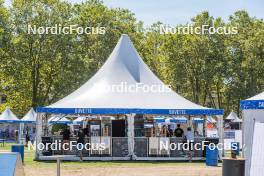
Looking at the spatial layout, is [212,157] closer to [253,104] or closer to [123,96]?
[123,96]

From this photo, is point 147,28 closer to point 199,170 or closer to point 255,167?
point 199,170

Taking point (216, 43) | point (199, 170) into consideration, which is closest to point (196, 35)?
point (216, 43)

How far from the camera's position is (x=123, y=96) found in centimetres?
3056

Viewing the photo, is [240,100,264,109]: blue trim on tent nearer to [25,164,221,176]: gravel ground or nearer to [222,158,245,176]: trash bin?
[222,158,245,176]: trash bin

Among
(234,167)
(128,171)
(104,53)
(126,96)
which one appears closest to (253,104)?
(234,167)

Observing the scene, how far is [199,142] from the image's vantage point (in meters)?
30.0

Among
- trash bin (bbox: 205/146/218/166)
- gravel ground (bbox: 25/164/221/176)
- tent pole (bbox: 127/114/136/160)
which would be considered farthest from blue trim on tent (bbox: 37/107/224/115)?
gravel ground (bbox: 25/164/221/176)

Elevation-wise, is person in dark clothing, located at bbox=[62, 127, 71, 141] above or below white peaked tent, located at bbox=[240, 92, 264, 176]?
below

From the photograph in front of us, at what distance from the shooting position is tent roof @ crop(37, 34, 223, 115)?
29141mm

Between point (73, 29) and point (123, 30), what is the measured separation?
22.5ft

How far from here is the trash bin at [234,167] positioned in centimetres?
1270

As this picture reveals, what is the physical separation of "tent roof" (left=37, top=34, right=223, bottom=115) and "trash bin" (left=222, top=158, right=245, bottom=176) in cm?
1618

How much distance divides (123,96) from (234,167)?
59.1 feet

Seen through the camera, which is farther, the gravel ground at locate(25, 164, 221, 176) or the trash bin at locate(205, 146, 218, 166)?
the trash bin at locate(205, 146, 218, 166)
